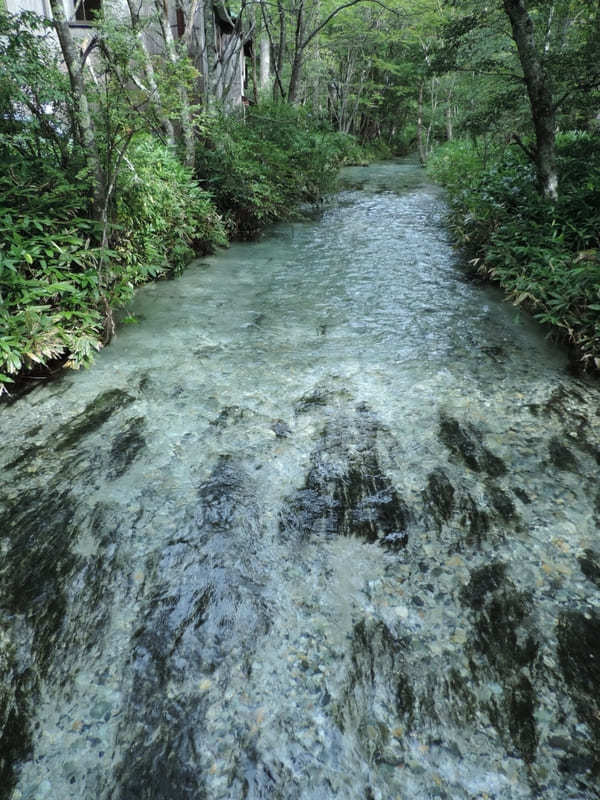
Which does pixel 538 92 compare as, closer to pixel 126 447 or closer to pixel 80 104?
pixel 80 104

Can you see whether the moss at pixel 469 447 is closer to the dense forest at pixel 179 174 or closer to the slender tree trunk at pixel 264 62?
the dense forest at pixel 179 174

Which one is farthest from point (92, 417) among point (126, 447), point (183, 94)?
point (183, 94)

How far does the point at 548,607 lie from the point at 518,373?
2.99 metres

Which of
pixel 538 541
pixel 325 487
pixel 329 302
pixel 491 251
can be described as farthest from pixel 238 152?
pixel 538 541

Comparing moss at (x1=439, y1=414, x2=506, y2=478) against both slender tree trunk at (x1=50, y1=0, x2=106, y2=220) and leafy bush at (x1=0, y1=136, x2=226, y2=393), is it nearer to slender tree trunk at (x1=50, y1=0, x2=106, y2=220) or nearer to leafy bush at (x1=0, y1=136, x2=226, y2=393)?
leafy bush at (x1=0, y1=136, x2=226, y2=393)

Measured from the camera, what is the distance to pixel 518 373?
5062 mm

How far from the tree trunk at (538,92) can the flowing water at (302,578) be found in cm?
420

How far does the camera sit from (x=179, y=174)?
8.55 metres

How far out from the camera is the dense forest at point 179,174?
4.95 metres

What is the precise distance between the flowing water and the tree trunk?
420 cm

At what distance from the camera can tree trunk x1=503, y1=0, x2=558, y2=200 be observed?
23.5ft

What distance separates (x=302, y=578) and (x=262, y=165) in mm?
10565

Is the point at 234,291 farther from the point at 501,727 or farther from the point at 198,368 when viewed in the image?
the point at 501,727

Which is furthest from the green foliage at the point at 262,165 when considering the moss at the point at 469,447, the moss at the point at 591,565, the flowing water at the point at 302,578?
the moss at the point at 591,565
